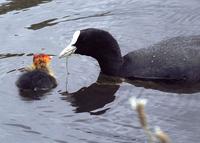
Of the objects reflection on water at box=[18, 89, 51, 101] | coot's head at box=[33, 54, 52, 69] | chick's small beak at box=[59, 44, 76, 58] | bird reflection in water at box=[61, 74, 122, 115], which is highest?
chick's small beak at box=[59, 44, 76, 58]

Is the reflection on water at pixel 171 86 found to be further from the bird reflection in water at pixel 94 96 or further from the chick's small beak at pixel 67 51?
the chick's small beak at pixel 67 51

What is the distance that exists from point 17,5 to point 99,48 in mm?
3506

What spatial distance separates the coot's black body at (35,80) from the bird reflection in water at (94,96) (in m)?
0.23

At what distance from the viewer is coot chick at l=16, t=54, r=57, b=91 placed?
595 centimetres

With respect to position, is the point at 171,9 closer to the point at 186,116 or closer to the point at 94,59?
the point at 94,59

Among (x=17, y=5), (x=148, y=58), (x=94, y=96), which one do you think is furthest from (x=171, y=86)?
(x=17, y=5)

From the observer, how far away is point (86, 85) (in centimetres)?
631

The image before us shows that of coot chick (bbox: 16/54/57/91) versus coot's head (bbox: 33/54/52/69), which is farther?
coot's head (bbox: 33/54/52/69)

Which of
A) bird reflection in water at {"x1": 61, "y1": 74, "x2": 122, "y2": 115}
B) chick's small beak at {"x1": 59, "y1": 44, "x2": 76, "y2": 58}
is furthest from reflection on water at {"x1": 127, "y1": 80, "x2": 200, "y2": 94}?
chick's small beak at {"x1": 59, "y1": 44, "x2": 76, "y2": 58}

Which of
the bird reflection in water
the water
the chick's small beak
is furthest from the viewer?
the chick's small beak

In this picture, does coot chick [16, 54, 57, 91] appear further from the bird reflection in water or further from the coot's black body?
the bird reflection in water

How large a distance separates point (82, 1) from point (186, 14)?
2066mm

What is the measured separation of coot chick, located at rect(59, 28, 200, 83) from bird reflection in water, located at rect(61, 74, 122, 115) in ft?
0.72

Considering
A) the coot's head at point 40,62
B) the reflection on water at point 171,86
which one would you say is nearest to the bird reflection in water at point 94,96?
the reflection on water at point 171,86
